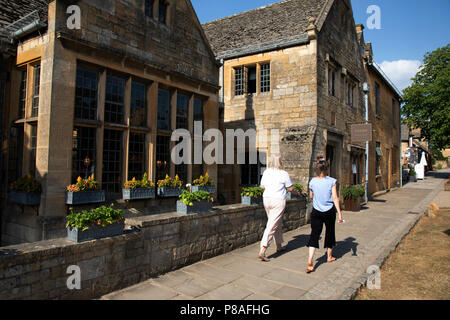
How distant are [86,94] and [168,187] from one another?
9.63 feet

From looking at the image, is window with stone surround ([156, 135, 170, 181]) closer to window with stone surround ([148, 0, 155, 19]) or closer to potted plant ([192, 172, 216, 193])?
potted plant ([192, 172, 216, 193])

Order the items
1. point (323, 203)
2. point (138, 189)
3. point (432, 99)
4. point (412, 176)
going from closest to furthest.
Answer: point (323, 203)
point (138, 189)
point (432, 99)
point (412, 176)

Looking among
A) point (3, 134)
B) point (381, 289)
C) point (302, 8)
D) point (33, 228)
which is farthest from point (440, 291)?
point (302, 8)

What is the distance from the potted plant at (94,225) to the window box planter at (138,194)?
229 cm

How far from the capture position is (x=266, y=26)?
1438cm

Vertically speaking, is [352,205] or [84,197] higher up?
A: [84,197]

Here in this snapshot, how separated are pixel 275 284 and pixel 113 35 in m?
6.34

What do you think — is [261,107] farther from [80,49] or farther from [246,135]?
[80,49]

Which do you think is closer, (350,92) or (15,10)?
(15,10)

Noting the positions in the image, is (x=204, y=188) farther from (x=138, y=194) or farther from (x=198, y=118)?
(x=198, y=118)

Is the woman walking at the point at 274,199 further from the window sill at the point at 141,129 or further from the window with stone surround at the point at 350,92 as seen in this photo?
the window with stone surround at the point at 350,92

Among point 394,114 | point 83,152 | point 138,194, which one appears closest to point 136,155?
point 138,194

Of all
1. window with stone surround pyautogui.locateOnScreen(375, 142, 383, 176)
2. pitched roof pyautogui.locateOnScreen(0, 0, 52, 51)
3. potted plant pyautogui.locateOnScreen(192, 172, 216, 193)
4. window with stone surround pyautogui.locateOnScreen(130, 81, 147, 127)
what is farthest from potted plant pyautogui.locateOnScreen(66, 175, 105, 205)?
window with stone surround pyautogui.locateOnScreen(375, 142, 383, 176)

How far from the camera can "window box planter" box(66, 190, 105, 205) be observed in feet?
19.2
